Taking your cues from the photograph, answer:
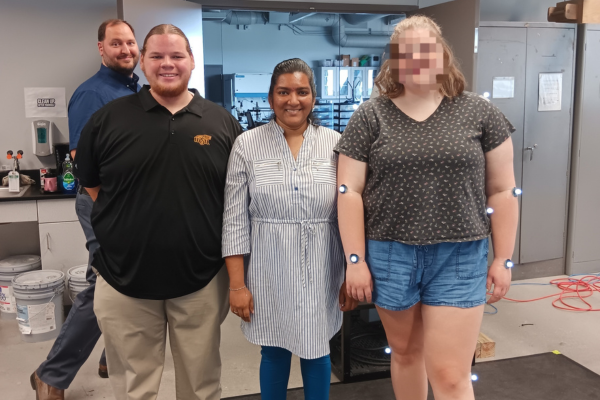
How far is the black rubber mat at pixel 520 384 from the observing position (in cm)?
233

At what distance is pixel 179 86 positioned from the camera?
165cm

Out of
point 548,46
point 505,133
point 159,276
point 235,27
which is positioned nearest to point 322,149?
point 505,133

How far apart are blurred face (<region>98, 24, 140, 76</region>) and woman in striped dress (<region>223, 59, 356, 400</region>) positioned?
2.88 feet

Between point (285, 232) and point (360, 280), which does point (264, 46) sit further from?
point (360, 280)

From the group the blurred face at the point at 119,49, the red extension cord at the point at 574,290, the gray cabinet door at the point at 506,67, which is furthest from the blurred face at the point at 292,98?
the red extension cord at the point at 574,290

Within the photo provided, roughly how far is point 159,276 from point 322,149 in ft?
2.17

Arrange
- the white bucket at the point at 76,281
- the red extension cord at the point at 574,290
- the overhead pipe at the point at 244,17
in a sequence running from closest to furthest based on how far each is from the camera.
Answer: the white bucket at the point at 76,281 → the red extension cord at the point at 574,290 → the overhead pipe at the point at 244,17

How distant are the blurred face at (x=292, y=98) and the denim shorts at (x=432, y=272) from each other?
471 millimetres

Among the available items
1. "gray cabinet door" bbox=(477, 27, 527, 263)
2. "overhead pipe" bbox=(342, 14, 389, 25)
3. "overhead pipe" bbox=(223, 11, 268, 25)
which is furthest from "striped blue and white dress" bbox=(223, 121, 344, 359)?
"overhead pipe" bbox=(342, 14, 389, 25)

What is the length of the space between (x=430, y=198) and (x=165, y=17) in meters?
2.56

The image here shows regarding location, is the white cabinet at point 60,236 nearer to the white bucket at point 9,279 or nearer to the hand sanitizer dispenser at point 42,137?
the white bucket at point 9,279

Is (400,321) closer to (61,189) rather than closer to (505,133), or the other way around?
(505,133)

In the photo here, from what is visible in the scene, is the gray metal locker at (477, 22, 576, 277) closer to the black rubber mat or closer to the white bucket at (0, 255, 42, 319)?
the black rubber mat

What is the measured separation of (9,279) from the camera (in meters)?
3.36
